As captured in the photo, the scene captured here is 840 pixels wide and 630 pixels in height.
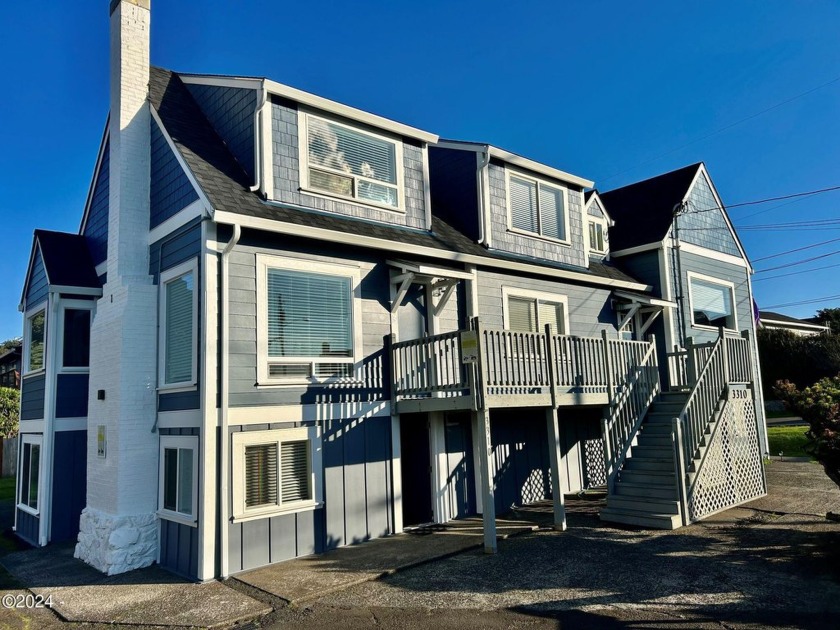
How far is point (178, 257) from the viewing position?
9539 mm

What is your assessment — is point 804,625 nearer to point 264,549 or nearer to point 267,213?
point 264,549

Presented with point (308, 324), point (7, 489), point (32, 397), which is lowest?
point (7, 489)

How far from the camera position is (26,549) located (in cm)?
1108

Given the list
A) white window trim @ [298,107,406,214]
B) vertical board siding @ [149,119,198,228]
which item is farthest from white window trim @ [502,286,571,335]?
vertical board siding @ [149,119,198,228]

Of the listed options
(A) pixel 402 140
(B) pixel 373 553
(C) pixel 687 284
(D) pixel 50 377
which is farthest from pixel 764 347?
(D) pixel 50 377

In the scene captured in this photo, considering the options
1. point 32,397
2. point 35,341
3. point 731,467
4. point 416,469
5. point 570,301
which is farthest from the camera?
point 570,301

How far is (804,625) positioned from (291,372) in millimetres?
6881

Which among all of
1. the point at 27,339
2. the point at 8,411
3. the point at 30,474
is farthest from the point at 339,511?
the point at 8,411

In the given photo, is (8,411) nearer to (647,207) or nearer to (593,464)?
(593,464)

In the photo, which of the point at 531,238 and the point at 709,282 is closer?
the point at 531,238

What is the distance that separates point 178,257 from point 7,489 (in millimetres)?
15067

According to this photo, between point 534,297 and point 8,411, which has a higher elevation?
point 534,297

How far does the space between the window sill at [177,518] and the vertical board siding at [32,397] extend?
468 centimetres

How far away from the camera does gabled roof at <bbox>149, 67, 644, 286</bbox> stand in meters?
9.09
